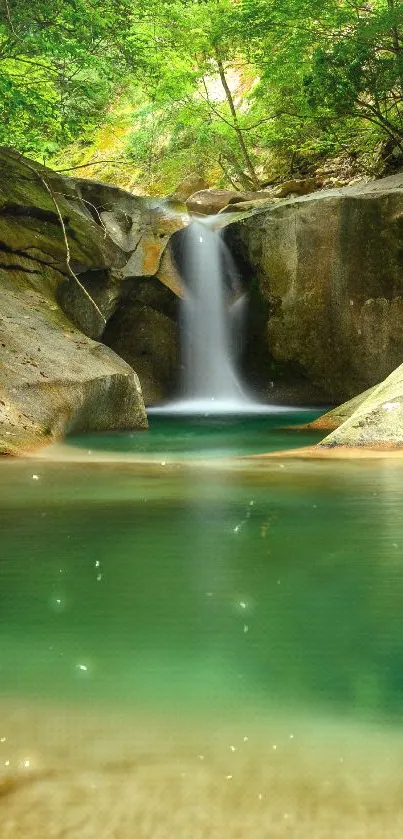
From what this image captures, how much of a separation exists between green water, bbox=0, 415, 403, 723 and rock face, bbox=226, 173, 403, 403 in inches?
339

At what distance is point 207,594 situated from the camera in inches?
102

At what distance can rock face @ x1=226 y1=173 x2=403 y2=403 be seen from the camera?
504 inches

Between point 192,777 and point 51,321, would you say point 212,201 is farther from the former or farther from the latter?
point 192,777

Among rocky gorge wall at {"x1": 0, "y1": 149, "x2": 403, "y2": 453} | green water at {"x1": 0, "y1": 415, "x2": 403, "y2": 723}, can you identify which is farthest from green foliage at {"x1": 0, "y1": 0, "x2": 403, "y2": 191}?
green water at {"x1": 0, "y1": 415, "x2": 403, "y2": 723}

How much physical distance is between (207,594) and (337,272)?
11.1 m

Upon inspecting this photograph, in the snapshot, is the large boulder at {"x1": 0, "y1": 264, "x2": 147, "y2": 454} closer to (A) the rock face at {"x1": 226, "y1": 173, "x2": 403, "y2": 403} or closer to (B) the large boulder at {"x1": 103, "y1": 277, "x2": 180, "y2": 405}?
(B) the large boulder at {"x1": 103, "y1": 277, "x2": 180, "y2": 405}

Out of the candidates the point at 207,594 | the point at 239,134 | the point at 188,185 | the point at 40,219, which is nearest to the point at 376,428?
the point at 207,594

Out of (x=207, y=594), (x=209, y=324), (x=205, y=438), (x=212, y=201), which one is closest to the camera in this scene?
(x=207, y=594)

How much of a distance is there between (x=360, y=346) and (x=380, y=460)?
26.0 feet

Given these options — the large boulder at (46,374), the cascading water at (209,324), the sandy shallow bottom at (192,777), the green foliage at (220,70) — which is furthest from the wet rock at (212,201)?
the sandy shallow bottom at (192,777)

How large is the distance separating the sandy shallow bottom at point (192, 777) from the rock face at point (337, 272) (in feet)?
39.0

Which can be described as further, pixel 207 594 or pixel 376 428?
pixel 376 428

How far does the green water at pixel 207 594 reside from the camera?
186 centimetres

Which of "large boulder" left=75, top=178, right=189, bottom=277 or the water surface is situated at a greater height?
"large boulder" left=75, top=178, right=189, bottom=277
